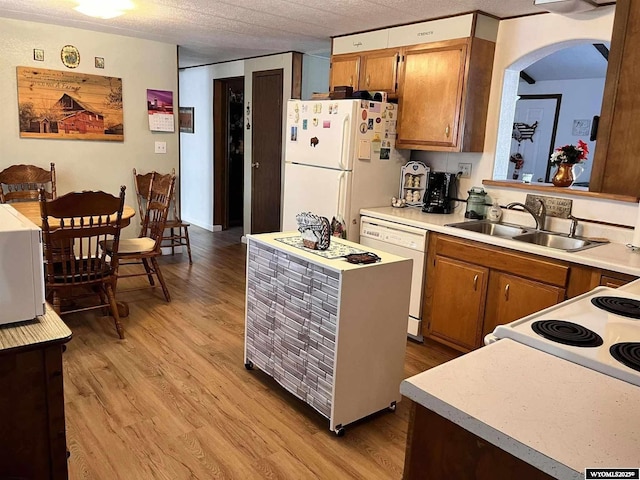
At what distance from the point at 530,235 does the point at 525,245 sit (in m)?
0.47

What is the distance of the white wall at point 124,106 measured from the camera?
4.23m

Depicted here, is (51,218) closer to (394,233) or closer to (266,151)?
(394,233)

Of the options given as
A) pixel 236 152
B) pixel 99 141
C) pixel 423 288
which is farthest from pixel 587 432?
pixel 236 152

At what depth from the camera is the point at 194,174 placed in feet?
23.5

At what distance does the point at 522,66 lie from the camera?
3479mm

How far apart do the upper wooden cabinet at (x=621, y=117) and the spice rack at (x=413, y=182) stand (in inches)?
84.4

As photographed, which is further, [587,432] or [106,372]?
[106,372]

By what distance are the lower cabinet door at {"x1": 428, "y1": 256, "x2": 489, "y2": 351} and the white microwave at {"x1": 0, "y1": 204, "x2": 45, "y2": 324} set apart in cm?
242

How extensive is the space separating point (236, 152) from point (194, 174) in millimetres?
749

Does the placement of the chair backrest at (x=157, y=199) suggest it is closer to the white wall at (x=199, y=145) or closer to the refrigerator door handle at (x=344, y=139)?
the refrigerator door handle at (x=344, y=139)

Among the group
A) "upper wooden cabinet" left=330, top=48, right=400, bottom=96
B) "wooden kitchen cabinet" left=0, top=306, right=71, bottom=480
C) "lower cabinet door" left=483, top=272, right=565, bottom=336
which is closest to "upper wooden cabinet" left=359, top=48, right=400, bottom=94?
"upper wooden cabinet" left=330, top=48, right=400, bottom=96

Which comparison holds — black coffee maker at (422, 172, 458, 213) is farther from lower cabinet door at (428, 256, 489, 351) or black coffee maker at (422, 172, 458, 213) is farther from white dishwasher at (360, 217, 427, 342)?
lower cabinet door at (428, 256, 489, 351)

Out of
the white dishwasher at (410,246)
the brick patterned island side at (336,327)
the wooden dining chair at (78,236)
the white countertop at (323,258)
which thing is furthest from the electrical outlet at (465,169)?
the wooden dining chair at (78,236)

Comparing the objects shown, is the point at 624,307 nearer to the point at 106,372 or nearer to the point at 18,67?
the point at 106,372
